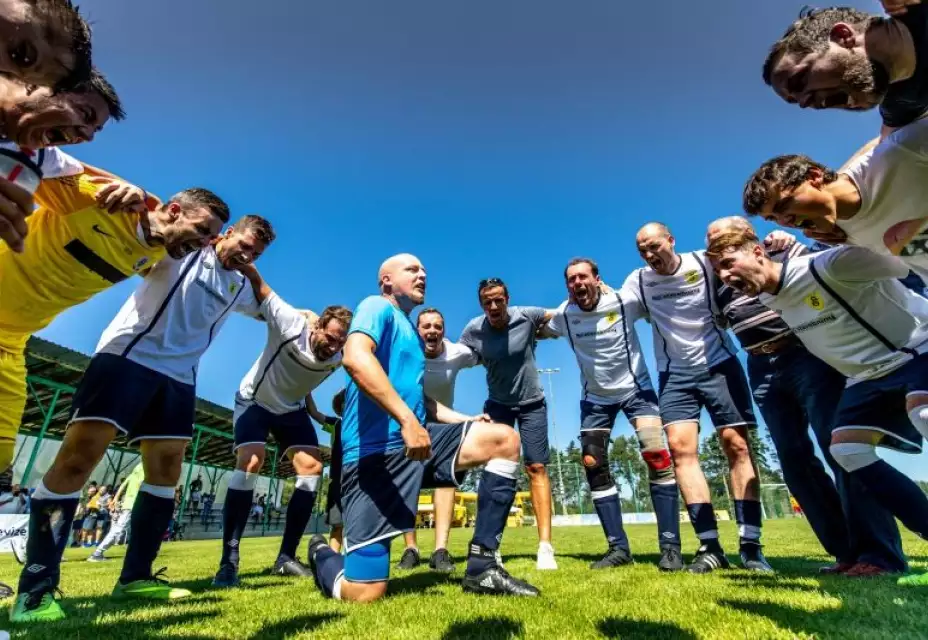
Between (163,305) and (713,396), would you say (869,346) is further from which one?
(163,305)

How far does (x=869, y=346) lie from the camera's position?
10.1ft

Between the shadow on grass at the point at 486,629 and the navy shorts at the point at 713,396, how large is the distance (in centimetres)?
312

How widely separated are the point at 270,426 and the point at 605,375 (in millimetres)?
3773

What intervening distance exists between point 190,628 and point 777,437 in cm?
440

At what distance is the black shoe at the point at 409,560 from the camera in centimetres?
529

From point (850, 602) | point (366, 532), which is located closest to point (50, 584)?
point (366, 532)

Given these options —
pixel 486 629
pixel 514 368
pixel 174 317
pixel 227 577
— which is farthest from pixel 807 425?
pixel 174 317

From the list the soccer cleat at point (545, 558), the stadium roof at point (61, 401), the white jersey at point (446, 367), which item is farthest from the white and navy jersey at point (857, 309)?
the stadium roof at point (61, 401)

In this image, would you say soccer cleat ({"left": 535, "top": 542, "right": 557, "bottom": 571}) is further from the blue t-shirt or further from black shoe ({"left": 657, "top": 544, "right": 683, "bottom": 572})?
the blue t-shirt

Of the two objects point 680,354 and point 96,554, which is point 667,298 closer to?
point 680,354

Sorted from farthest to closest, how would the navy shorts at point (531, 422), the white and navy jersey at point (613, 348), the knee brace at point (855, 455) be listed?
the navy shorts at point (531, 422), the white and navy jersey at point (613, 348), the knee brace at point (855, 455)

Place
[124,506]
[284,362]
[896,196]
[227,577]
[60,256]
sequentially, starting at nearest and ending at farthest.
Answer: [896,196], [60,256], [227,577], [284,362], [124,506]

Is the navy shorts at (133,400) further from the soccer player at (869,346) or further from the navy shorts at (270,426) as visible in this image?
the soccer player at (869,346)

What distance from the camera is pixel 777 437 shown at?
415 cm
